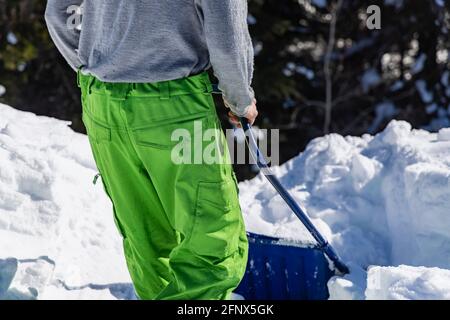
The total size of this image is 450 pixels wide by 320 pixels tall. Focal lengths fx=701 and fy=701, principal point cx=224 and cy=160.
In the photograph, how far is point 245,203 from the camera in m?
4.27

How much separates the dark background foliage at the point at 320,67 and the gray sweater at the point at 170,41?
6.61 m

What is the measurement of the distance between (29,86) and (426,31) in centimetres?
542

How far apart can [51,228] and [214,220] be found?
115cm

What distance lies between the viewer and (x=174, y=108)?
2.29 meters

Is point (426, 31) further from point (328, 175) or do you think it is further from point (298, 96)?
point (328, 175)

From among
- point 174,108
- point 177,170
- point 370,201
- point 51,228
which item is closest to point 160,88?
point 174,108

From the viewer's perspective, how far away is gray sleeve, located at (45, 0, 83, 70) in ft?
8.50

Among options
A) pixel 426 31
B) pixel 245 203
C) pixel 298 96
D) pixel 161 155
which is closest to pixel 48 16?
pixel 161 155

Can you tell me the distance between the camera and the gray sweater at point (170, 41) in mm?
2158

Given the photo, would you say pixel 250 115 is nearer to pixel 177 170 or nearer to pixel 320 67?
pixel 177 170

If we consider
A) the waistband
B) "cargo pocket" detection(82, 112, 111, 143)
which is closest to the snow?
the waistband

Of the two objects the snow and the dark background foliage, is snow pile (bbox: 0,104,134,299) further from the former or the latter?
the dark background foliage

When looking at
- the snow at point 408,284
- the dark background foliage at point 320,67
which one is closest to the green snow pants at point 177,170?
the snow at point 408,284

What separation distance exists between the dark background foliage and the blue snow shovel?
5.69m
